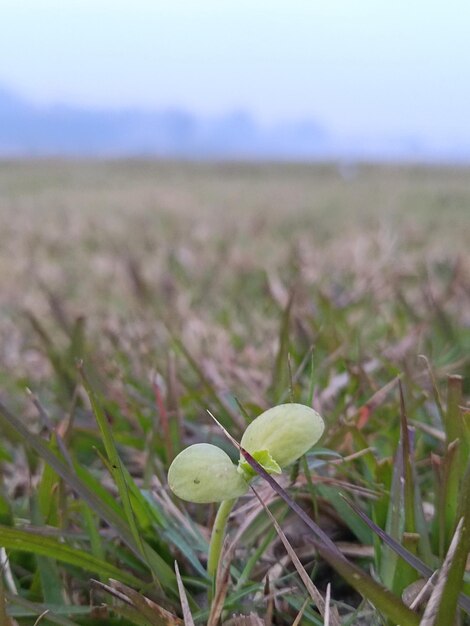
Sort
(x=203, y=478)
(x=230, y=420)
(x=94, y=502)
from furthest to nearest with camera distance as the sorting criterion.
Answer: (x=230, y=420) → (x=94, y=502) → (x=203, y=478)

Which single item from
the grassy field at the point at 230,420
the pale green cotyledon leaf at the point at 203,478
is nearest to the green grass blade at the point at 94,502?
the grassy field at the point at 230,420

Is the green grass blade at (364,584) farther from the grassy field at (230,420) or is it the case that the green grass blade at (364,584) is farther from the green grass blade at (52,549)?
the green grass blade at (52,549)

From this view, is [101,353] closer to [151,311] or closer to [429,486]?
[151,311]

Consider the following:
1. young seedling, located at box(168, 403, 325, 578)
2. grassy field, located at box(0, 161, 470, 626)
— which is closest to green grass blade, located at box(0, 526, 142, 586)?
grassy field, located at box(0, 161, 470, 626)

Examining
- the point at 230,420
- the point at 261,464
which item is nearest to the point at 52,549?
the point at 261,464

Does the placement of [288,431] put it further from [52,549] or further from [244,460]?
[52,549]

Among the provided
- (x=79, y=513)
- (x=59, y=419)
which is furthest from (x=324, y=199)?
(x=79, y=513)
